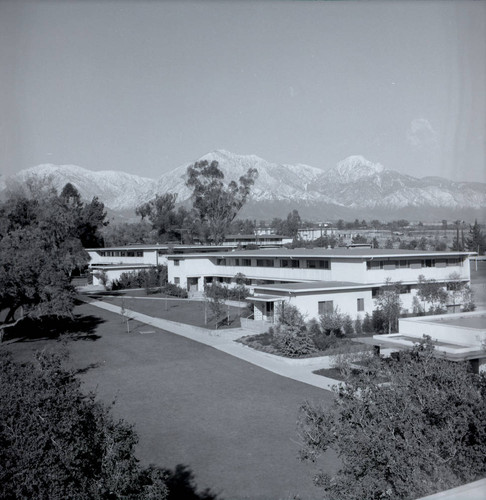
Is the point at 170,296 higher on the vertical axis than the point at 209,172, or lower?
lower

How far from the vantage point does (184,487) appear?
11.8 metres

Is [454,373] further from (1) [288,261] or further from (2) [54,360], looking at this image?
(1) [288,261]

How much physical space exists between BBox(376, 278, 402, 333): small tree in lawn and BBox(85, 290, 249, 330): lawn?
866cm

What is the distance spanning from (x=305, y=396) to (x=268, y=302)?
1325 cm

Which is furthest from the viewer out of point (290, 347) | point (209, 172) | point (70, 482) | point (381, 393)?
point (209, 172)

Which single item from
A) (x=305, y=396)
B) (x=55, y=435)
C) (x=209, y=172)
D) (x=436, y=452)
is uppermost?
(x=209, y=172)

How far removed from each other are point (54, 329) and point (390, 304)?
2011 cm

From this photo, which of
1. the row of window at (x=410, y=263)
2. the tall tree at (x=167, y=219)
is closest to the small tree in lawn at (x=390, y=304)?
the row of window at (x=410, y=263)

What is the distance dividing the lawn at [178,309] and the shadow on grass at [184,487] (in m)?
19.5

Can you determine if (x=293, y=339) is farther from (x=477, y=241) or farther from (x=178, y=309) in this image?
(x=477, y=241)

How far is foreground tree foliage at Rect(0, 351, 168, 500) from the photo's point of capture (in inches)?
246

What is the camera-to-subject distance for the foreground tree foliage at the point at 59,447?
6.24m

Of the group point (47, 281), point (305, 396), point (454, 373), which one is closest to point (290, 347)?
point (305, 396)

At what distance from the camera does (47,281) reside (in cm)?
2739
